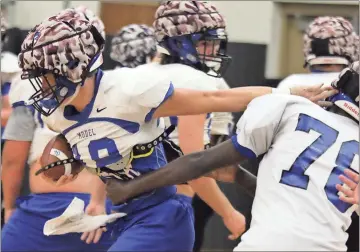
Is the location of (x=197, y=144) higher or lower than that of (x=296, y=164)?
lower

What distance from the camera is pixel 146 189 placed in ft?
8.02

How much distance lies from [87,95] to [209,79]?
0.61 metres

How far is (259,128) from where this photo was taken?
6.81 feet

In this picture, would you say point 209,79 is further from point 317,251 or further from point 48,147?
point 317,251

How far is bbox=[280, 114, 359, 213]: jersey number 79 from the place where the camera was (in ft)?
6.60

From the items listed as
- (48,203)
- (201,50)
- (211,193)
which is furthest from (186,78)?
(48,203)

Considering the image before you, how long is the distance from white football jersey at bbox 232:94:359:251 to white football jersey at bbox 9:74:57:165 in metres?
1.39

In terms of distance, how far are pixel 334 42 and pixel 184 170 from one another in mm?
1876

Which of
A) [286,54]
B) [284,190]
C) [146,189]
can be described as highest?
[284,190]

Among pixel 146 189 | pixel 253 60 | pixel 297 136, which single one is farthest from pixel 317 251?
pixel 253 60

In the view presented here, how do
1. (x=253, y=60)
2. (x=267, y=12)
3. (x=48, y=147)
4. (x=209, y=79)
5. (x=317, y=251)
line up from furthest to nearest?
1. (x=267, y=12)
2. (x=253, y=60)
3. (x=209, y=79)
4. (x=48, y=147)
5. (x=317, y=251)

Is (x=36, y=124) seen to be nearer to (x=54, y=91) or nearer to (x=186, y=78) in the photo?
A: (x=186, y=78)

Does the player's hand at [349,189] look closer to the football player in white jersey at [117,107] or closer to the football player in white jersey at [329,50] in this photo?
the football player in white jersey at [117,107]

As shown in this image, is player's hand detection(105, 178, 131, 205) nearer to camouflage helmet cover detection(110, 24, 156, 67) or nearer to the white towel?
the white towel
